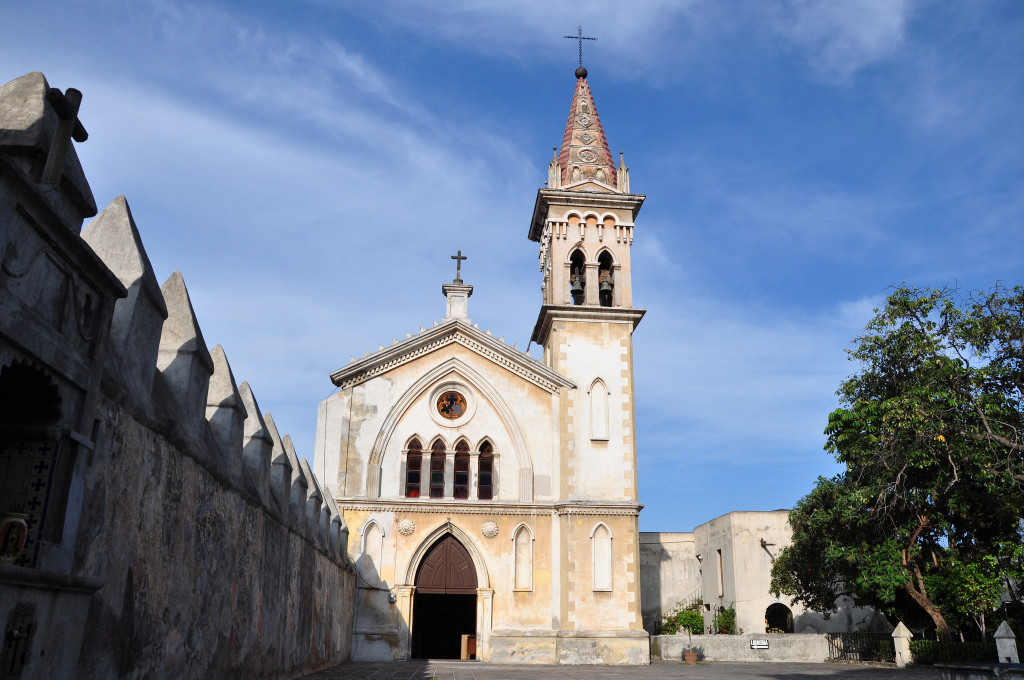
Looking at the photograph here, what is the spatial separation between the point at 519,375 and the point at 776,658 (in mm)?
12522

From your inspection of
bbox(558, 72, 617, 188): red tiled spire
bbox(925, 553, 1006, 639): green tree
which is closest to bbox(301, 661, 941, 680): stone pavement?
bbox(925, 553, 1006, 639): green tree

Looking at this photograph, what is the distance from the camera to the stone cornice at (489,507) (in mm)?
23078

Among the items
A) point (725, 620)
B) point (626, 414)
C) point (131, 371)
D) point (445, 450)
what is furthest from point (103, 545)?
point (725, 620)

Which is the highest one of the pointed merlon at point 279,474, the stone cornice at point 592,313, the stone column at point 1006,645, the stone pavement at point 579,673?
the stone cornice at point 592,313

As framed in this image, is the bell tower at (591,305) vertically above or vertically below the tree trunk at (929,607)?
above

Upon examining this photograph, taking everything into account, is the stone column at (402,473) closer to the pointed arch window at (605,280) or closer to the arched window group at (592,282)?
the arched window group at (592,282)

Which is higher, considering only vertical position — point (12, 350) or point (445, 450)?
point (445, 450)

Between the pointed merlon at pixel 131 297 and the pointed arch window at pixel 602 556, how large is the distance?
18289mm

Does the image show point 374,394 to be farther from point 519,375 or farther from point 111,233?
point 111,233

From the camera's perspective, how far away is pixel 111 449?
5.83m

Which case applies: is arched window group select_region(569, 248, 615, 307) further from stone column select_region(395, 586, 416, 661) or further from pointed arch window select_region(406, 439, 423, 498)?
stone column select_region(395, 586, 416, 661)

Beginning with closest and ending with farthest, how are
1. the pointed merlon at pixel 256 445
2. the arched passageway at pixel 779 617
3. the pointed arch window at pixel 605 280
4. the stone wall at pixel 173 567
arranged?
1. the stone wall at pixel 173 567
2. the pointed merlon at pixel 256 445
3. the pointed arch window at pixel 605 280
4. the arched passageway at pixel 779 617

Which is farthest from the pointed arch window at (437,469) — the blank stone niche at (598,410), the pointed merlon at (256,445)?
the pointed merlon at (256,445)

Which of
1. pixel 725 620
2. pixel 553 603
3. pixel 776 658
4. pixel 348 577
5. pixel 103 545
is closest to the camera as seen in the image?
pixel 103 545
